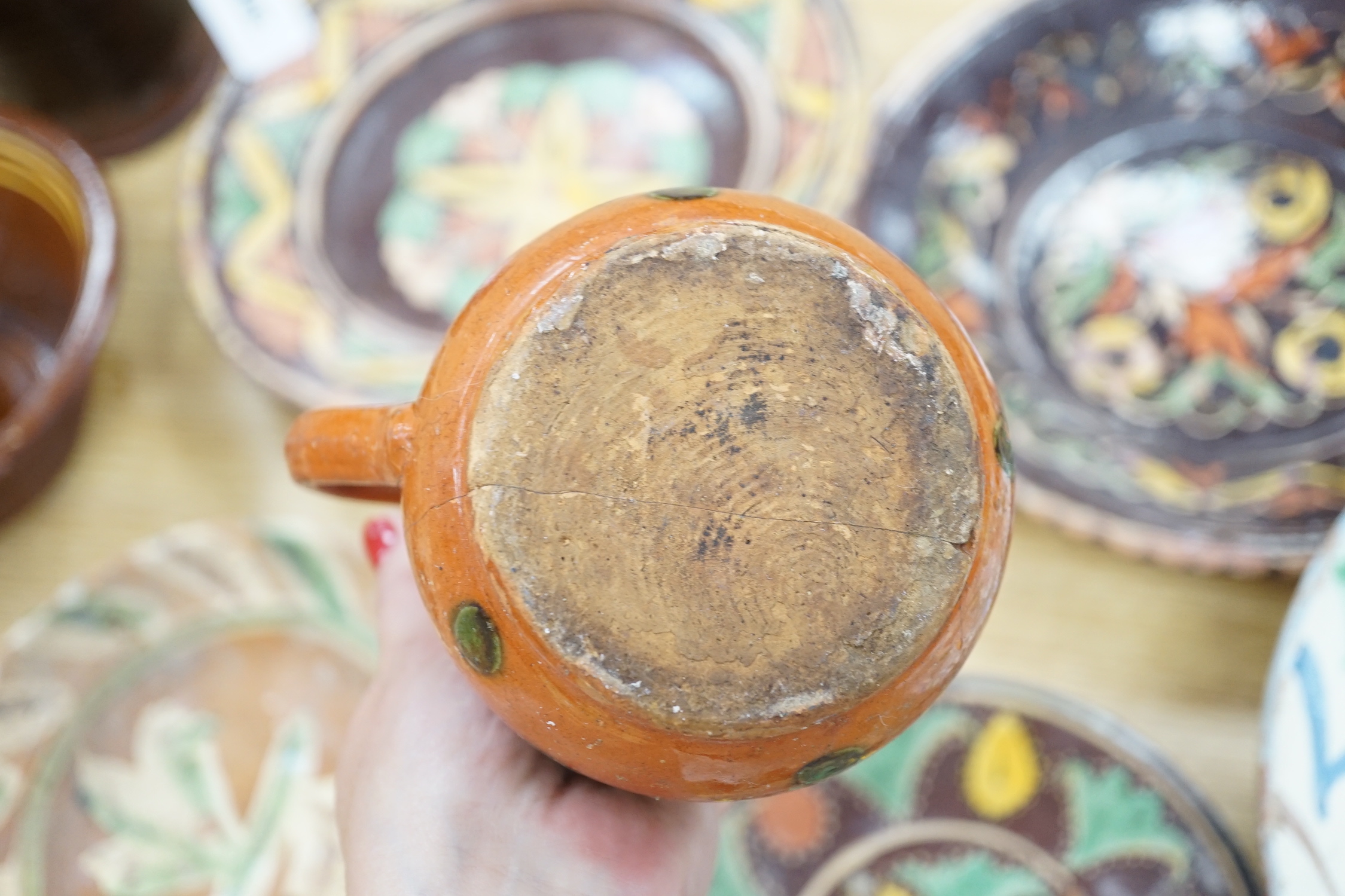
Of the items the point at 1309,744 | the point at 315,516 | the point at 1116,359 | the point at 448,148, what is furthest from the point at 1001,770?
the point at 448,148

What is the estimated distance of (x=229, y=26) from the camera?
0.89 meters

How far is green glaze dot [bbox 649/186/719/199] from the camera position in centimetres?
41

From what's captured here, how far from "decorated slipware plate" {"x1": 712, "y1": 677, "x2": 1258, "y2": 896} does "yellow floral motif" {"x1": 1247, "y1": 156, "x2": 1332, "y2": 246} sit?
1.60 feet

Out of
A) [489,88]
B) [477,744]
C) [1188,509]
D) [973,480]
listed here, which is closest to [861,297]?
[973,480]

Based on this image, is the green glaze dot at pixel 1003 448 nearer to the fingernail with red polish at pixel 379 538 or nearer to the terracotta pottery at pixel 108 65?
the fingernail with red polish at pixel 379 538

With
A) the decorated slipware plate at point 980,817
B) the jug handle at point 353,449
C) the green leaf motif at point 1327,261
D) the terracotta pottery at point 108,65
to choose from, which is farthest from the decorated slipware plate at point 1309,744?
the terracotta pottery at point 108,65

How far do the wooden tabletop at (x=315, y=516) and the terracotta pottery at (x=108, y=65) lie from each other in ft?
0.11

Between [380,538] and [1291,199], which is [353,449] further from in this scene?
[1291,199]

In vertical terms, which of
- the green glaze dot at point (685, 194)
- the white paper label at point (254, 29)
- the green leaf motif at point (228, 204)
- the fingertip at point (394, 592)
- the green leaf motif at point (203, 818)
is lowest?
the green leaf motif at point (203, 818)

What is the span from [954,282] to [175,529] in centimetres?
68

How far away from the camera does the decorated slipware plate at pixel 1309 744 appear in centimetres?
54

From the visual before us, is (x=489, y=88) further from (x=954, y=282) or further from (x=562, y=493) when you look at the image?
(x=562, y=493)

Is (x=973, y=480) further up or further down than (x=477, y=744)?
further up

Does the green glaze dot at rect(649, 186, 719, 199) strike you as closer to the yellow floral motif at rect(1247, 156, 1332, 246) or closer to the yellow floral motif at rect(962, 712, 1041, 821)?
the yellow floral motif at rect(962, 712, 1041, 821)
